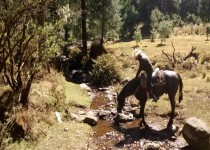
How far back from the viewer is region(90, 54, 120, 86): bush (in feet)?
79.3

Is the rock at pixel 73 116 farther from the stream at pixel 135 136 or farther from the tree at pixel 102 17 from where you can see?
the tree at pixel 102 17

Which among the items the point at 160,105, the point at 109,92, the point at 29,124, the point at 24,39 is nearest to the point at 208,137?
the point at 160,105

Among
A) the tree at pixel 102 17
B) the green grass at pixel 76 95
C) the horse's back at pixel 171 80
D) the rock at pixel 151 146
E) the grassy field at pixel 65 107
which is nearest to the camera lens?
the rock at pixel 151 146

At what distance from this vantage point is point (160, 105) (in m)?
18.3

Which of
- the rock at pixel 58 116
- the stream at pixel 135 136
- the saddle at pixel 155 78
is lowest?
the stream at pixel 135 136

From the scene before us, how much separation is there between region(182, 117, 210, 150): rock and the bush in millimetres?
11406

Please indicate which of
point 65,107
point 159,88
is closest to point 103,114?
point 65,107

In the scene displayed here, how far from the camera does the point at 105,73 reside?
960 inches

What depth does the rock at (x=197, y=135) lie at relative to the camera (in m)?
12.6

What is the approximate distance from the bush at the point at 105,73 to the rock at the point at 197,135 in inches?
449

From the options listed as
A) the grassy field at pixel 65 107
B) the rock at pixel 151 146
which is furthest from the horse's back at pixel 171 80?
the rock at pixel 151 146

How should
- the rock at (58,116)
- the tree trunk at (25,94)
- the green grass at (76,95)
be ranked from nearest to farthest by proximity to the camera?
the tree trunk at (25,94) < the rock at (58,116) < the green grass at (76,95)

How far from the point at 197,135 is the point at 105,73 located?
12444mm

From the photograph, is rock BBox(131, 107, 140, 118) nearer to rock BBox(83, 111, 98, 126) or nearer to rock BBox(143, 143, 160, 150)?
rock BBox(83, 111, 98, 126)
